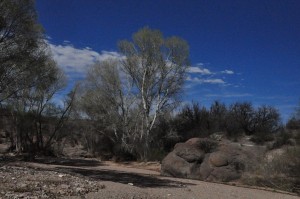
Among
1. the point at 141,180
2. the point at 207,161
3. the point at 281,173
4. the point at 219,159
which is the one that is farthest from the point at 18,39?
the point at 281,173

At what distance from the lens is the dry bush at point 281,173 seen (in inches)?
746

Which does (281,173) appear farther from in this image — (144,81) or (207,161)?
(144,81)

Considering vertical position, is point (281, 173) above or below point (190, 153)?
below

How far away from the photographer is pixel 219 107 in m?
43.3

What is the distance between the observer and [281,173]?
1953 centimetres

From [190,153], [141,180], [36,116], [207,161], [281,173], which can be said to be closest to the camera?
[141,180]

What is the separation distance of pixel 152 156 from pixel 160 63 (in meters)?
7.58

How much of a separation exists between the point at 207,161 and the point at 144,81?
46.3 feet

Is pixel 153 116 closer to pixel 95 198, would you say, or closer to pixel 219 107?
pixel 219 107

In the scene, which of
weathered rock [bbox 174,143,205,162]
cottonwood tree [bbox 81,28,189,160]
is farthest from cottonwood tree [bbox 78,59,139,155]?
weathered rock [bbox 174,143,205,162]

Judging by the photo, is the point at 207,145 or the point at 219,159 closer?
the point at 219,159

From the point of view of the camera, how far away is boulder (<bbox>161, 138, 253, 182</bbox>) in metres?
21.4

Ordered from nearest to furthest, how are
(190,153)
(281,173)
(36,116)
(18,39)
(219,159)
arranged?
(18,39) → (281,173) → (219,159) → (190,153) → (36,116)

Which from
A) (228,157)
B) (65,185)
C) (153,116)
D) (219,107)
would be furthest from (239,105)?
(65,185)
